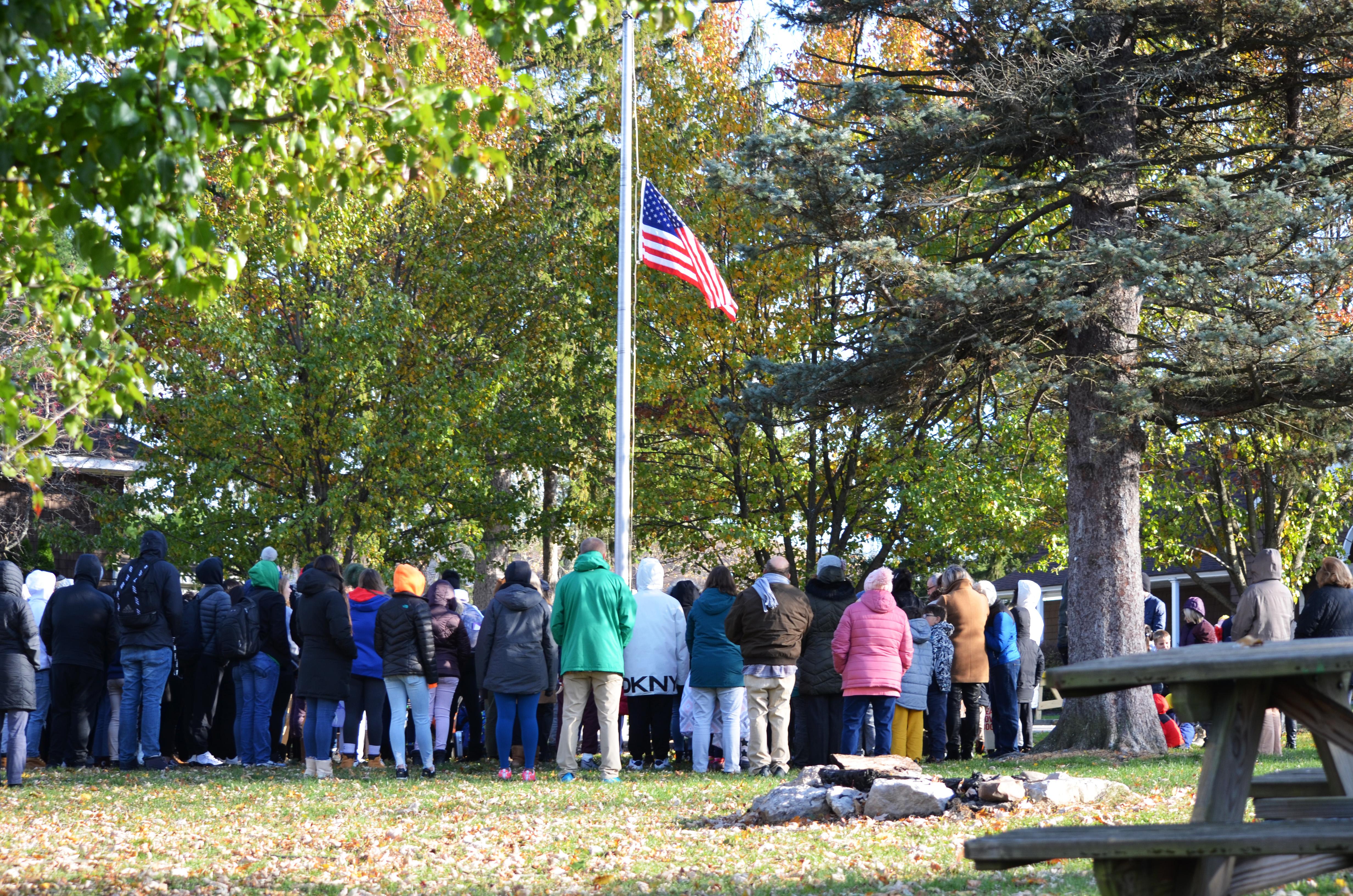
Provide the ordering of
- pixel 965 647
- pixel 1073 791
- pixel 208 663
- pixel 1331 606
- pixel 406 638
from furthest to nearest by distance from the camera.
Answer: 1. pixel 208 663
2. pixel 965 647
3. pixel 406 638
4. pixel 1331 606
5. pixel 1073 791

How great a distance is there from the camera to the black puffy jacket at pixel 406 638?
471 inches

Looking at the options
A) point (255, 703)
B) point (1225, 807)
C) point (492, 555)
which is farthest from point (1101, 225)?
point (492, 555)

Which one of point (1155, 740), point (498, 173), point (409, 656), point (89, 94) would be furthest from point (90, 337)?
point (1155, 740)

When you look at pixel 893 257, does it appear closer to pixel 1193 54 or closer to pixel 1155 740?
pixel 1193 54

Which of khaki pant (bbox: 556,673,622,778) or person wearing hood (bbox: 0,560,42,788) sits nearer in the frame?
person wearing hood (bbox: 0,560,42,788)

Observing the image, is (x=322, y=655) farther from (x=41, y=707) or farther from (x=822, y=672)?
(x=822, y=672)

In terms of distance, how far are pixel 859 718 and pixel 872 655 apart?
0.73m

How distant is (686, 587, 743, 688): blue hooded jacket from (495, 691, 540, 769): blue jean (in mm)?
1599

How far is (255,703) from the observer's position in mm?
13375

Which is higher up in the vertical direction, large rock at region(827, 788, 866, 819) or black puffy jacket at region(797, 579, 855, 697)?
black puffy jacket at region(797, 579, 855, 697)

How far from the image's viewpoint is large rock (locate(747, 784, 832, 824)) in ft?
28.3

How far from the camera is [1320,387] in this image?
12.1 m

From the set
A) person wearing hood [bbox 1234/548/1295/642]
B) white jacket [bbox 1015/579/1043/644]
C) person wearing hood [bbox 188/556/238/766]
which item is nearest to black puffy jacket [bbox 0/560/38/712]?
person wearing hood [bbox 188/556/238/766]

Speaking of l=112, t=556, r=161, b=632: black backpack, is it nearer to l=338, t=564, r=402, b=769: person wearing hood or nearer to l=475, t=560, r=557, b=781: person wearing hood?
l=338, t=564, r=402, b=769: person wearing hood
